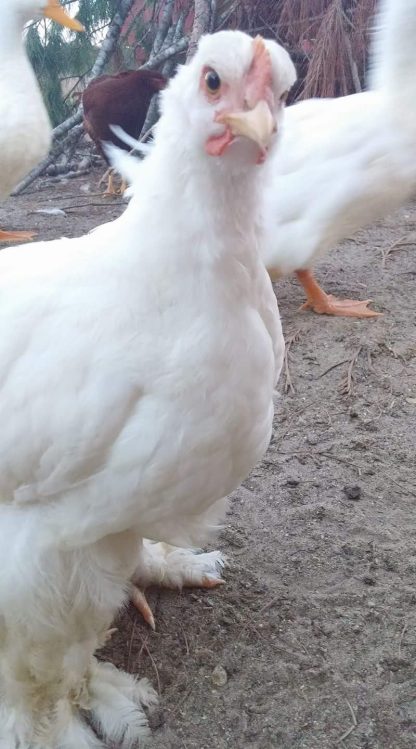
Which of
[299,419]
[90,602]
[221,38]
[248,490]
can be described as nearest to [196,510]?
[90,602]

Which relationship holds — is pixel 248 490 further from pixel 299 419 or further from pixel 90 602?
pixel 90 602

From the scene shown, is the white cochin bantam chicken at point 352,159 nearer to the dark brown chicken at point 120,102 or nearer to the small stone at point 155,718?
the small stone at point 155,718

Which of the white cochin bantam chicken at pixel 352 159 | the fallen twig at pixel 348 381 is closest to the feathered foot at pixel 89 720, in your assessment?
the fallen twig at pixel 348 381

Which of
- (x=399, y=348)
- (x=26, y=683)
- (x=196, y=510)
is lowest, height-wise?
(x=399, y=348)

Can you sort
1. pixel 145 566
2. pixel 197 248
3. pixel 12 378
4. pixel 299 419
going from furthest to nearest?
1. pixel 299 419
2. pixel 145 566
3. pixel 12 378
4. pixel 197 248

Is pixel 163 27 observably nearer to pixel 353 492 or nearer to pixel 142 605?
pixel 353 492

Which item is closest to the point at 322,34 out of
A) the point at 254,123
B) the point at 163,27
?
the point at 163,27

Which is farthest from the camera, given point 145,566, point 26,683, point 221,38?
point 145,566
